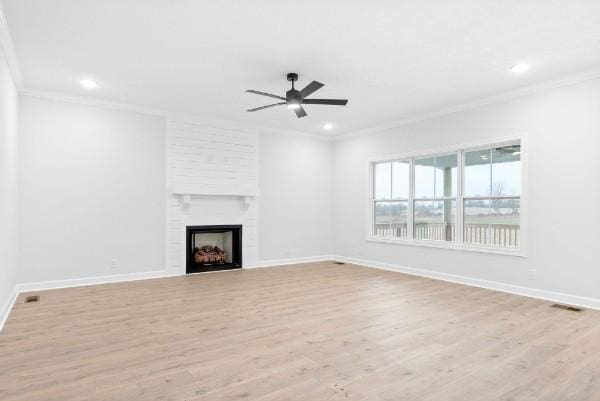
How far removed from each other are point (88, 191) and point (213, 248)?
230 centimetres

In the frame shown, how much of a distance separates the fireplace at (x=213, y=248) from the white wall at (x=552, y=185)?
3.47 metres

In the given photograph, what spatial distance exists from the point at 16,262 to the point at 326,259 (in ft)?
17.2

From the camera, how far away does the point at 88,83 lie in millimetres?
4637

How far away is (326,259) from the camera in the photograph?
306 inches

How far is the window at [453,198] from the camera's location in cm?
505

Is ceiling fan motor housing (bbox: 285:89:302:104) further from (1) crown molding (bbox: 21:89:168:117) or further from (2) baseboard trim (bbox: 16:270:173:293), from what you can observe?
(2) baseboard trim (bbox: 16:270:173:293)

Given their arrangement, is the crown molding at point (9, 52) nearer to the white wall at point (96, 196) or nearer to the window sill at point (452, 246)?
the white wall at point (96, 196)

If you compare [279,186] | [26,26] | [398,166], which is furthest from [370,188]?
[26,26]

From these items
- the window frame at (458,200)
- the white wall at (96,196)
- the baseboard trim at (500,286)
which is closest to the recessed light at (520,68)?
the window frame at (458,200)

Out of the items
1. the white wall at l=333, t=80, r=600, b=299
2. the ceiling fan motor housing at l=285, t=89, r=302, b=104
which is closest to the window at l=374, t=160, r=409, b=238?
the white wall at l=333, t=80, r=600, b=299

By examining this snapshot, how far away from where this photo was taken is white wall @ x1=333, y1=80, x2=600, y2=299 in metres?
4.20

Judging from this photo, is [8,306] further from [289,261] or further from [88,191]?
[289,261]

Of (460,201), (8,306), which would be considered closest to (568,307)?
(460,201)

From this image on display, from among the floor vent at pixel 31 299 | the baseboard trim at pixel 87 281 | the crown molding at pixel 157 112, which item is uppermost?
the crown molding at pixel 157 112
